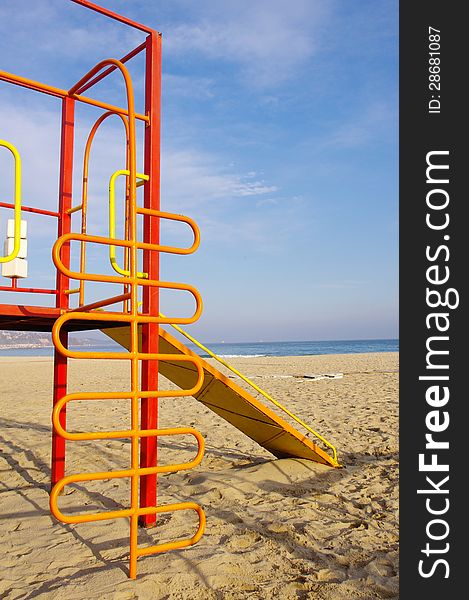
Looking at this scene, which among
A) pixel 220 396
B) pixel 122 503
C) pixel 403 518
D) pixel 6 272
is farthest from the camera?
pixel 220 396

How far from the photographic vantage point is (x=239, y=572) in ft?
9.85

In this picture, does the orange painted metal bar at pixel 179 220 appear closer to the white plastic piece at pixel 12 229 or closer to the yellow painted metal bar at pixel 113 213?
the yellow painted metal bar at pixel 113 213

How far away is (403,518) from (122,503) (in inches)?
94.0

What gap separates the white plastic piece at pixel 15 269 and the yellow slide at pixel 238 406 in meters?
0.85

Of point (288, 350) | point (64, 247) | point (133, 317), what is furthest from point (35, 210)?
point (288, 350)

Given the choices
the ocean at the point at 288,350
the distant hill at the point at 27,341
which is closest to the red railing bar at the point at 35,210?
the ocean at the point at 288,350

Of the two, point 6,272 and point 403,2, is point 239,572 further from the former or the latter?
point 403,2

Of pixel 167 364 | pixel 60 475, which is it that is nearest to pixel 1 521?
pixel 60 475

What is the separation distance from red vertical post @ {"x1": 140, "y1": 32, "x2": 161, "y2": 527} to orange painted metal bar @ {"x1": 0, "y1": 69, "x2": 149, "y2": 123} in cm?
15

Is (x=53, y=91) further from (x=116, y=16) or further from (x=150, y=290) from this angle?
(x=150, y=290)

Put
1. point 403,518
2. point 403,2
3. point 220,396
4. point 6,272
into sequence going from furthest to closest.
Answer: point 220,396, point 6,272, point 403,2, point 403,518

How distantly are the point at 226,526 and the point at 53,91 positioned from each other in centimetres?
354

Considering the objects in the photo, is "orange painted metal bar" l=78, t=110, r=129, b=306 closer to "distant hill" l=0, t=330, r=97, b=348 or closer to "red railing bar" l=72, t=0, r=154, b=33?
"red railing bar" l=72, t=0, r=154, b=33

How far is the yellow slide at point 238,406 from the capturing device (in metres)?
4.39
